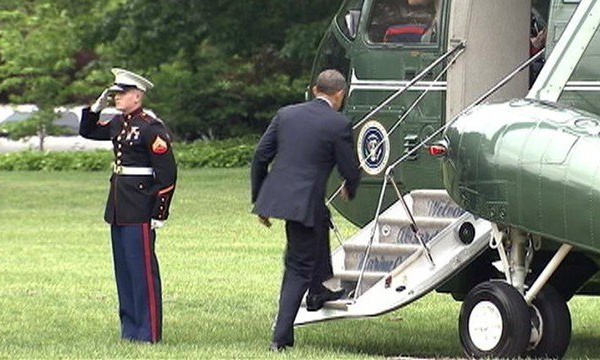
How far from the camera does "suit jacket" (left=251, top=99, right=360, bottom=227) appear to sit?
35.6 feet

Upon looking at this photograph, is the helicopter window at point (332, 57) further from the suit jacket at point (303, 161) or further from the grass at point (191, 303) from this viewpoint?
the suit jacket at point (303, 161)

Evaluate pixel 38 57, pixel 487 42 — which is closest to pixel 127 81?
pixel 487 42

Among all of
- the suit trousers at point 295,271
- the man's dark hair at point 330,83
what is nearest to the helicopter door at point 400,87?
the man's dark hair at point 330,83

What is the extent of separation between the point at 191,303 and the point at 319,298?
326 cm

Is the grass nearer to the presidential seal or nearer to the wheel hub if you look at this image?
the wheel hub

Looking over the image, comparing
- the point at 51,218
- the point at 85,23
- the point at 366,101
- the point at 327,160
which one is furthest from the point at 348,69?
the point at 85,23

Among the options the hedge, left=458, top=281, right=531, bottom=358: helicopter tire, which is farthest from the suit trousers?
the hedge

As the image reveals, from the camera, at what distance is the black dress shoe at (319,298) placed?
11.1m

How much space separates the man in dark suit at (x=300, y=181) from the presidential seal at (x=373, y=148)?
1703mm

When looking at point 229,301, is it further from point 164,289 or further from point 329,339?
point 329,339

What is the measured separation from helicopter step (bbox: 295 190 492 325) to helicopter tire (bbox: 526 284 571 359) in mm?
595

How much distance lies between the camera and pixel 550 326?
10.3 meters

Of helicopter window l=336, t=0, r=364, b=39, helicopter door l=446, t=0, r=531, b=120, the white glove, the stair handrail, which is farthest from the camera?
helicopter window l=336, t=0, r=364, b=39

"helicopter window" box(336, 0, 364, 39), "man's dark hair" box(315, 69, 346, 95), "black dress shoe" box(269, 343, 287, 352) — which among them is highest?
"man's dark hair" box(315, 69, 346, 95)
